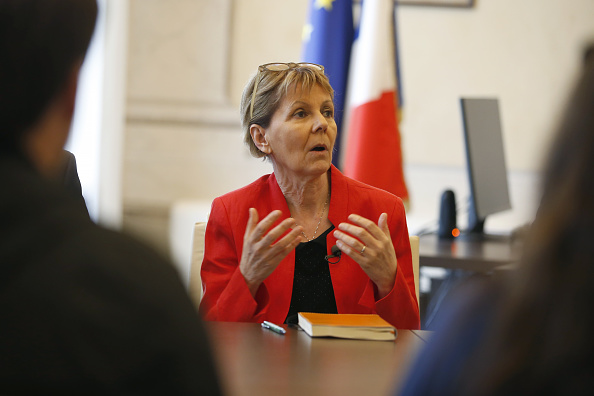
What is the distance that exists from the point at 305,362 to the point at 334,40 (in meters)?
2.48

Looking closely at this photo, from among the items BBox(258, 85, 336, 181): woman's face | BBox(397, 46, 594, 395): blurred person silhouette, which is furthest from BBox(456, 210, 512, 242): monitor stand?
BBox(397, 46, 594, 395): blurred person silhouette

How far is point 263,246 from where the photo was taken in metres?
1.92

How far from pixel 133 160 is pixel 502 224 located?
2.61 m

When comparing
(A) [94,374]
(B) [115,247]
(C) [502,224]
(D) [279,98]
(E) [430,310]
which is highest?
(D) [279,98]

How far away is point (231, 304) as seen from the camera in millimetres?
1992

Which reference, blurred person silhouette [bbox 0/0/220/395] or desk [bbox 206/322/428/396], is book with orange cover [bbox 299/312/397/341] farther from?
blurred person silhouette [bbox 0/0/220/395]

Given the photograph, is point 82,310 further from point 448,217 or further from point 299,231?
point 448,217

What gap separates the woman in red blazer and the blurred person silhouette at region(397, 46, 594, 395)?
117 cm

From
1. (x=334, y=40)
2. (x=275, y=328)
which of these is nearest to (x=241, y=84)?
(x=334, y=40)

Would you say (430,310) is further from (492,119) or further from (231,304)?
(231,304)

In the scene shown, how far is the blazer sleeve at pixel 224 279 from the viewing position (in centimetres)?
199

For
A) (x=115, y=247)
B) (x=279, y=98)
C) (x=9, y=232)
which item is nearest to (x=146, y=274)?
(x=115, y=247)

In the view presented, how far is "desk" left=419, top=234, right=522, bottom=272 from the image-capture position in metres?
2.83

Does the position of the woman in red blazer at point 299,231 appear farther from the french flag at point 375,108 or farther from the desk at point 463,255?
the french flag at point 375,108
